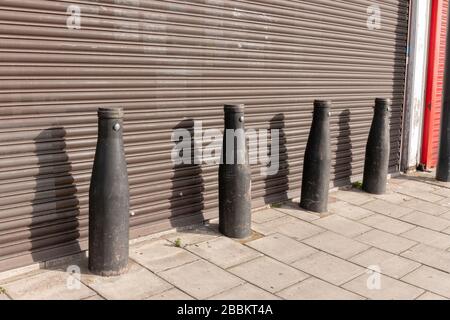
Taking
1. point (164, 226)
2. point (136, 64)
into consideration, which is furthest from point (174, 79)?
point (164, 226)

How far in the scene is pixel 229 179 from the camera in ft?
16.3

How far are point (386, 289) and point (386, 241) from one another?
4.09 ft

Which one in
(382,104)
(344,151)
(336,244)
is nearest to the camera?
(336,244)

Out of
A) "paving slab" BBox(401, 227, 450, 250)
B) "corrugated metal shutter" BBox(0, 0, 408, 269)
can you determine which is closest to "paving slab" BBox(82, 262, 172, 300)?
"corrugated metal shutter" BBox(0, 0, 408, 269)

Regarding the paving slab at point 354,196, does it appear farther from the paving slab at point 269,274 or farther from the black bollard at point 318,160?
the paving slab at point 269,274

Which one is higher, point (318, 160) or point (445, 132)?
point (445, 132)

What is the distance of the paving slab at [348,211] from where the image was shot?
19.9ft

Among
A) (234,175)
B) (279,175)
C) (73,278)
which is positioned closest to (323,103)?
(279,175)

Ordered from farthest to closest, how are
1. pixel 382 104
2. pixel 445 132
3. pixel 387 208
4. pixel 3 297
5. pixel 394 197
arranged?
1. pixel 445 132
2. pixel 394 197
3. pixel 382 104
4. pixel 387 208
5. pixel 3 297

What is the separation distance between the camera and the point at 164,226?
508 cm

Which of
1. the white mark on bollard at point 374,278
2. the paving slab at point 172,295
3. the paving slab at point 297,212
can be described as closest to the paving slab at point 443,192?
the paving slab at point 297,212

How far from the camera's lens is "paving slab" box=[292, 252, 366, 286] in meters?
Answer: 4.33

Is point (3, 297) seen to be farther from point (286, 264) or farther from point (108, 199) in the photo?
point (286, 264)

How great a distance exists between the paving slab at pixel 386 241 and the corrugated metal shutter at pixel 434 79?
3781 mm
